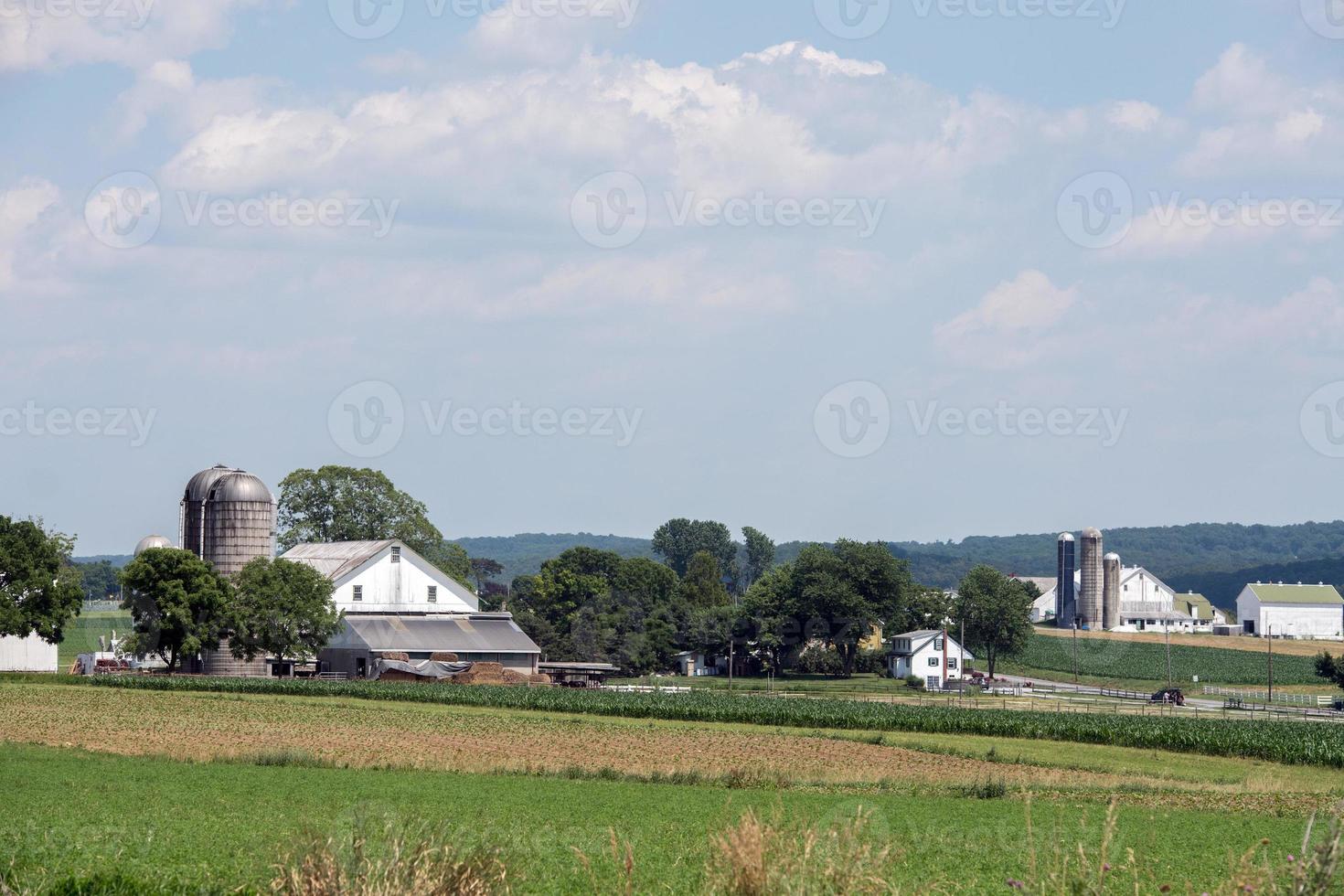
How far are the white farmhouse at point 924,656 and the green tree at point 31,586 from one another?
2243 inches

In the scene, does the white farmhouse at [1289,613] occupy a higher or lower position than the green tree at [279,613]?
lower

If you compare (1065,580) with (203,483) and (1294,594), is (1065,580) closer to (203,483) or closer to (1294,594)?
(1294,594)

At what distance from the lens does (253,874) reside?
52.7 ft

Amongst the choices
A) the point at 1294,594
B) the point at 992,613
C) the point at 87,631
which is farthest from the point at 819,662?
the point at 1294,594

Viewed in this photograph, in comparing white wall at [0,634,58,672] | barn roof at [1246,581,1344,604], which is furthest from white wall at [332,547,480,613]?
barn roof at [1246,581,1344,604]

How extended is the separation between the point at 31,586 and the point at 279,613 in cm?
1236

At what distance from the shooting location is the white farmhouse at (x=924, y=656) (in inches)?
4151

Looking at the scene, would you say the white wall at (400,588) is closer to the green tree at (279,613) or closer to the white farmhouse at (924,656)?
the green tree at (279,613)

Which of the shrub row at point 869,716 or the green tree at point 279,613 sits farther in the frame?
the green tree at point 279,613

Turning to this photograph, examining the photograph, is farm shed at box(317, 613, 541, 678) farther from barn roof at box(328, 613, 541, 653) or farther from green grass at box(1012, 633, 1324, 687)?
green grass at box(1012, 633, 1324, 687)

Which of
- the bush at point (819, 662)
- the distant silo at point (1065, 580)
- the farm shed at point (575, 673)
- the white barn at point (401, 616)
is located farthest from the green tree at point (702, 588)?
the distant silo at point (1065, 580)

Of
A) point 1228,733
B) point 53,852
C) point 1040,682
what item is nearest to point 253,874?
point 53,852

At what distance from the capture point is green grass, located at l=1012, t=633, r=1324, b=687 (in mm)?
111500

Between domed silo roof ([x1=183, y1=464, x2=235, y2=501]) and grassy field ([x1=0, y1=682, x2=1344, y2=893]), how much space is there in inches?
1205
